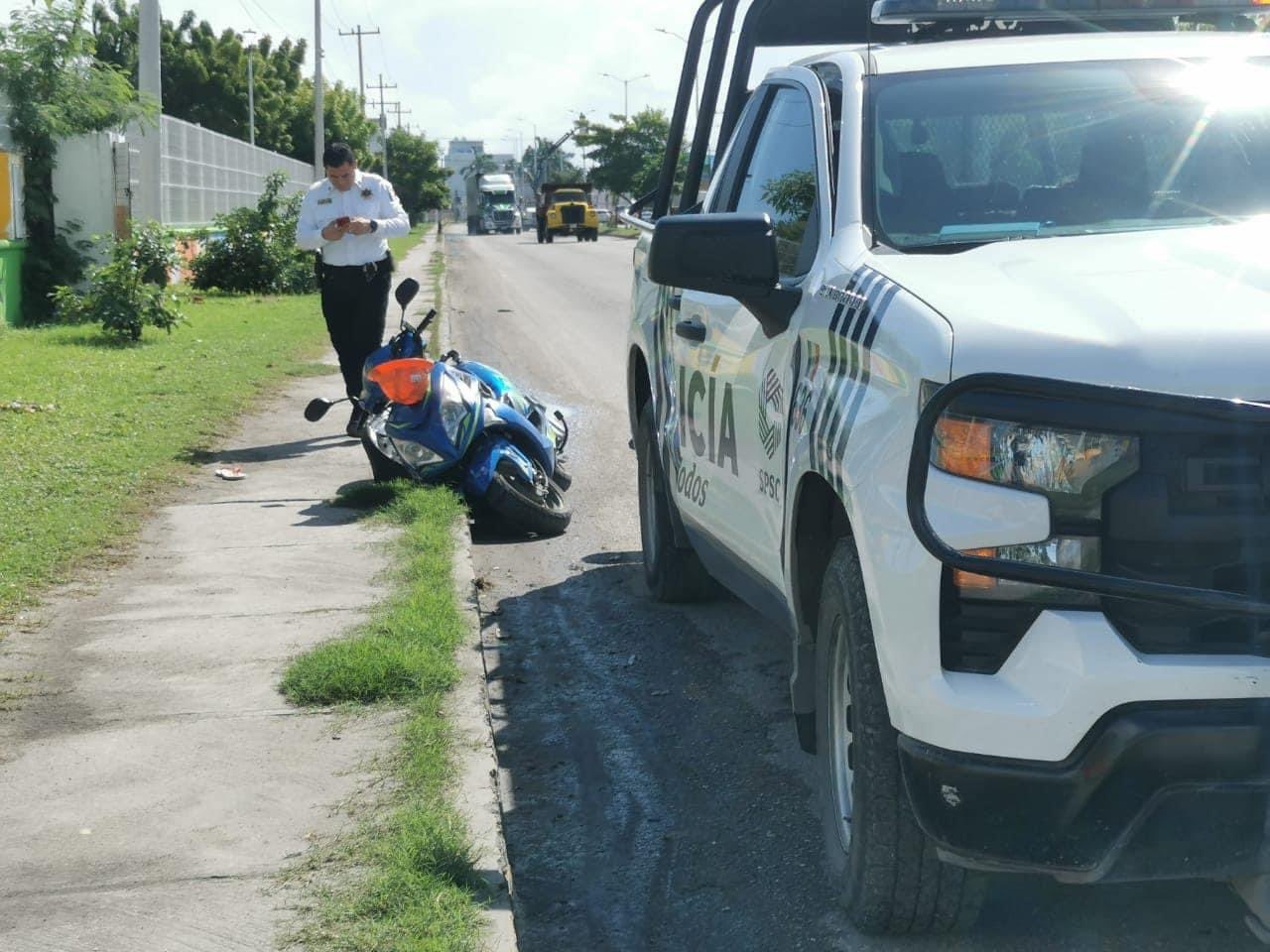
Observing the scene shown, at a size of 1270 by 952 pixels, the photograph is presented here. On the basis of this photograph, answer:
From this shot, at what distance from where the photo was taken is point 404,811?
4.34 m

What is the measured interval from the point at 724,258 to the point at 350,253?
7392 mm

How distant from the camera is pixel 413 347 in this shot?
8992 millimetres

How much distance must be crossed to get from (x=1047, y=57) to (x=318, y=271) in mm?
7279

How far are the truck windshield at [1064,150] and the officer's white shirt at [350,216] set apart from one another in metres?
6.97

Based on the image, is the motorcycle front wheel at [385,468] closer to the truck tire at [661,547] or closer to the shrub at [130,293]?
the truck tire at [661,547]

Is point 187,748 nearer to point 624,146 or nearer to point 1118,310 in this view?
point 1118,310

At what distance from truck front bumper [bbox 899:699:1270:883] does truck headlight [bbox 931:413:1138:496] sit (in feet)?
1.31

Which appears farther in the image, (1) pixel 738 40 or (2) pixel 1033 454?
(1) pixel 738 40

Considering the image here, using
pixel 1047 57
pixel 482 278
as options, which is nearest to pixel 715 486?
pixel 1047 57

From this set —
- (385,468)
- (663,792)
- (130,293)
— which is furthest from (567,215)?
(663,792)

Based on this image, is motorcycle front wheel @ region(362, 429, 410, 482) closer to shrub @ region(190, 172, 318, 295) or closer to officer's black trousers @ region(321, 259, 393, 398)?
officer's black trousers @ region(321, 259, 393, 398)

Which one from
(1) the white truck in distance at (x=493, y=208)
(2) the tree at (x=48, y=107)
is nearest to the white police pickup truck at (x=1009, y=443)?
(2) the tree at (x=48, y=107)

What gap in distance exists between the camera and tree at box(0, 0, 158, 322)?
19.2 m

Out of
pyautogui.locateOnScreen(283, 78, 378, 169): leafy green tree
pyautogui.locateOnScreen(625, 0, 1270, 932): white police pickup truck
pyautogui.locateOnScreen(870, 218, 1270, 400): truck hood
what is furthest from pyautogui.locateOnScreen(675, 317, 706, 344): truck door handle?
pyautogui.locateOnScreen(283, 78, 378, 169): leafy green tree
